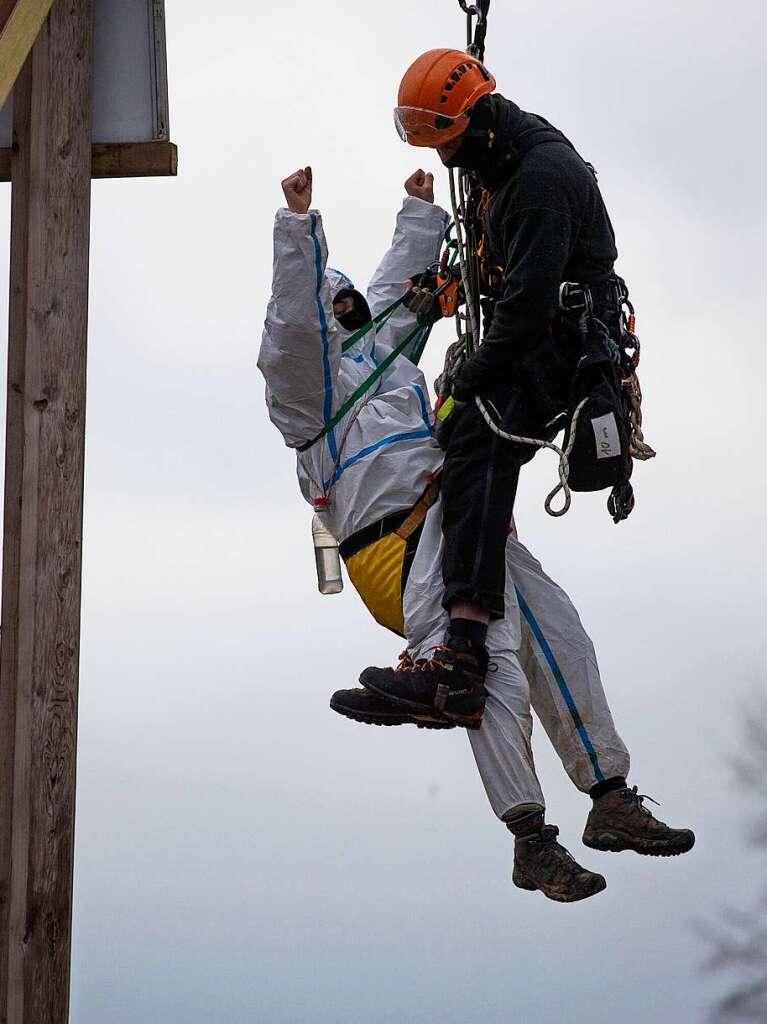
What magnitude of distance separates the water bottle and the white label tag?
943mm

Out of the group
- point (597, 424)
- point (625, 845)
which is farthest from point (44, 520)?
point (625, 845)

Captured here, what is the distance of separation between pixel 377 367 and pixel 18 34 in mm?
1482

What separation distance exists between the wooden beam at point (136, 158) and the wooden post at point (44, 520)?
0.16 m

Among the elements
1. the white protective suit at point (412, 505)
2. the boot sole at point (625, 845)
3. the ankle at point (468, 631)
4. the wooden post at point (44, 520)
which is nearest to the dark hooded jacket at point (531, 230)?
the white protective suit at point (412, 505)

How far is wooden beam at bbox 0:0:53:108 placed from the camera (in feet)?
19.4

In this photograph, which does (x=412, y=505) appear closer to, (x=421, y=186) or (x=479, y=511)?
(x=479, y=511)

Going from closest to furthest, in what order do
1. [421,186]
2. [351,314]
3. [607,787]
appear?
[607,787], [351,314], [421,186]

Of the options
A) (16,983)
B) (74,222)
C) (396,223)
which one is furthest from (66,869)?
(396,223)

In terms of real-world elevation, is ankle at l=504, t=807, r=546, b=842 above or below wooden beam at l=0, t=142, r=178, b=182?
below

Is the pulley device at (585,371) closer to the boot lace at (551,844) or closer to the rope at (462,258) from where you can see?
the rope at (462,258)

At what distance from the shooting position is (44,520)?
21.2 ft

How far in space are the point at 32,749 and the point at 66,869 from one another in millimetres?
365

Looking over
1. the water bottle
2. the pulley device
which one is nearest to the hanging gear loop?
the pulley device

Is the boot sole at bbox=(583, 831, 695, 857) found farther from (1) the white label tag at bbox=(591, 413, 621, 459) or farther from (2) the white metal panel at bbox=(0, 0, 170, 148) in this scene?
(2) the white metal panel at bbox=(0, 0, 170, 148)
